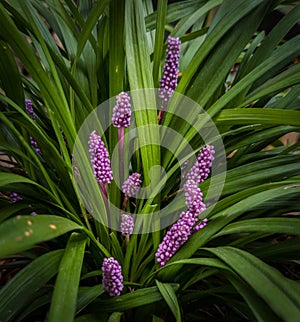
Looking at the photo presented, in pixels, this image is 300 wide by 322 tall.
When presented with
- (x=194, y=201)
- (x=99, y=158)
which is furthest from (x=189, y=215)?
(x=99, y=158)

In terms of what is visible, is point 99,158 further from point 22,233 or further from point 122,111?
point 22,233

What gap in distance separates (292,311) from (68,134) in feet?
1.18

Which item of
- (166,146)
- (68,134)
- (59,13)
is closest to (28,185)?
(68,134)

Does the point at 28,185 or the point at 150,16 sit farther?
the point at 150,16

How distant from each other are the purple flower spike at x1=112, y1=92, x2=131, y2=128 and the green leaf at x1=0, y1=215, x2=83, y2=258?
0.19 m

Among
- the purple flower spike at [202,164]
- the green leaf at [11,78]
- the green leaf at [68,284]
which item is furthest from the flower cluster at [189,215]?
the green leaf at [11,78]

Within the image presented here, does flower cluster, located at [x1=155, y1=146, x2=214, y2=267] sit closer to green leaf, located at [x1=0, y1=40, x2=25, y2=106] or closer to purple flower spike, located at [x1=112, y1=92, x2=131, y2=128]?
purple flower spike, located at [x1=112, y1=92, x2=131, y2=128]

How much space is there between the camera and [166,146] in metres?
0.65

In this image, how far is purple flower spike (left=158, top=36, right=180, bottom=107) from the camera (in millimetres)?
579

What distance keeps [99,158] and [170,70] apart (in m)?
0.18

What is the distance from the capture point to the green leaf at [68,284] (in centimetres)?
38

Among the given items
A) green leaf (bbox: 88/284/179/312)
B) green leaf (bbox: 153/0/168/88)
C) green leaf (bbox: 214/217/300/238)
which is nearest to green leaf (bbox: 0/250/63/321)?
green leaf (bbox: 88/284/179/312)

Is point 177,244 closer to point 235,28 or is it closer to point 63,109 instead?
point 63,109

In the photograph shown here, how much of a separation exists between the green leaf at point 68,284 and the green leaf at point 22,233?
0.07 m
